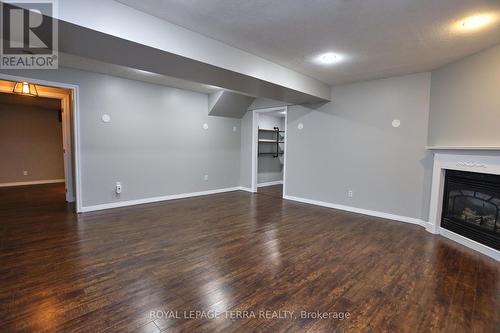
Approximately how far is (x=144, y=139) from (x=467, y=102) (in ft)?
18.4

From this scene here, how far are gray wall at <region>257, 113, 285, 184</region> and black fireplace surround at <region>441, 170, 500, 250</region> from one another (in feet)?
15.7

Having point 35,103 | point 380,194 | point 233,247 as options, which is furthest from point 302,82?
point 35,103

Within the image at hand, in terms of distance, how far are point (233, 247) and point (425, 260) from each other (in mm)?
2258

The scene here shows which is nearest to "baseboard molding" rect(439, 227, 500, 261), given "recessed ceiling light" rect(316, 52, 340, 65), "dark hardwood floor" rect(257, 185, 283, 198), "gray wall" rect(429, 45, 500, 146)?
"gray wall" rect(429, 45, 500, 146)

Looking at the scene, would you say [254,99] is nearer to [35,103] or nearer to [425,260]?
[425,260]

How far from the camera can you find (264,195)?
6.42 meters

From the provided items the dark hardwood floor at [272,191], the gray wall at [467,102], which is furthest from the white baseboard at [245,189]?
the gray wall at [467,102]

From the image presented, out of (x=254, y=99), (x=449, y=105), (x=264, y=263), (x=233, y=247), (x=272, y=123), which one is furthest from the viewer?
(x=272, y=123)

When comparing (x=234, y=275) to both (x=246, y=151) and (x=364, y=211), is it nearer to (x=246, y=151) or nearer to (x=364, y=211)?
(x=364, y=211)

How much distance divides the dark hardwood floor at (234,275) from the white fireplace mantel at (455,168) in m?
0.15

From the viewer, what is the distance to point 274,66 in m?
3.79

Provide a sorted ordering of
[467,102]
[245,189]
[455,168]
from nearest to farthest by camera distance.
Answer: [467,102], [455,168], [245,189]

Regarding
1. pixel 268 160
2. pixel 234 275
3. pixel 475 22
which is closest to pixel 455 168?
pixel 475 22

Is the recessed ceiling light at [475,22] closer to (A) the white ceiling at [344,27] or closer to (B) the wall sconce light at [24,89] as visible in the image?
(A) the white ceiling at [344,27]
